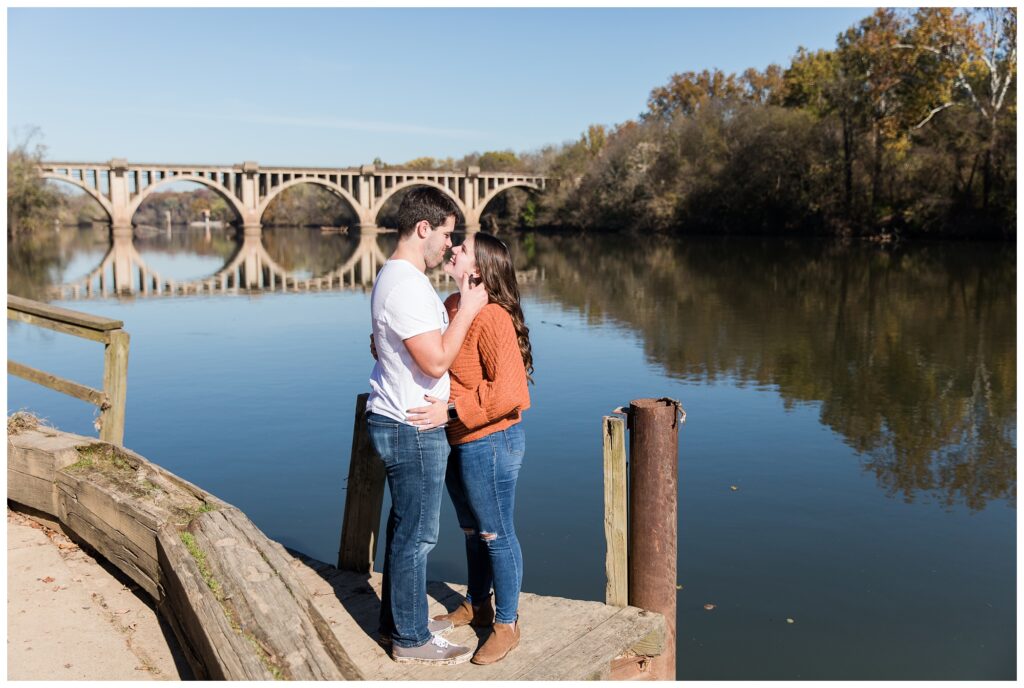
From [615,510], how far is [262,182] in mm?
95147

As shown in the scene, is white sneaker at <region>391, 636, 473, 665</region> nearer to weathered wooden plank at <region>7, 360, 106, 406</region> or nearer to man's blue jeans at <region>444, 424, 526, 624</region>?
man's blue jeans at <region>444, 424, 526, 624</region>

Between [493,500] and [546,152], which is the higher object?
[546,152]

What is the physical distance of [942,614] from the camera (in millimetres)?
6105

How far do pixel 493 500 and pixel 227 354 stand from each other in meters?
12.6

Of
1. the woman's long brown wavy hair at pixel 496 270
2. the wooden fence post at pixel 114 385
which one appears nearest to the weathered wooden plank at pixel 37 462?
the wooden fence post at pixel 114 385

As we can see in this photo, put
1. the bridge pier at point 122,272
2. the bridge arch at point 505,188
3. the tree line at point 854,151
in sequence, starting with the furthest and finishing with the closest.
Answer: the bridge arch at point 505,188 < the tree line at point 854,151 < the bridge pier at point 122,272

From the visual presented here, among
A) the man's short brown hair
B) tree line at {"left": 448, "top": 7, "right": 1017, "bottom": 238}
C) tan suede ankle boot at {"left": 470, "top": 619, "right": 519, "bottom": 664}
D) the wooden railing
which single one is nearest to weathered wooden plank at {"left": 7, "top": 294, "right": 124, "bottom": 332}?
the wooden railing

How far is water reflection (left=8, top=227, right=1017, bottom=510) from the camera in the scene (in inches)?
396

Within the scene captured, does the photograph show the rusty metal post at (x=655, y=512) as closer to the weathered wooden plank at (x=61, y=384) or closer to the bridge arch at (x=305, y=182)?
the weathered wooden plank at (x=61, y=384)

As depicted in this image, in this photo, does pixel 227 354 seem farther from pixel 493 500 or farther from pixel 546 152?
pixel 546 152

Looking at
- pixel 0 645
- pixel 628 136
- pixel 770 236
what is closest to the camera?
pixel 0 645

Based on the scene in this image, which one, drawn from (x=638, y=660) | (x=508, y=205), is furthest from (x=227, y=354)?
(x=508, y=205)

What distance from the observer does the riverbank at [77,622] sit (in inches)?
179

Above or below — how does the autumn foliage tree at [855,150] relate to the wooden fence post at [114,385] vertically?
above
